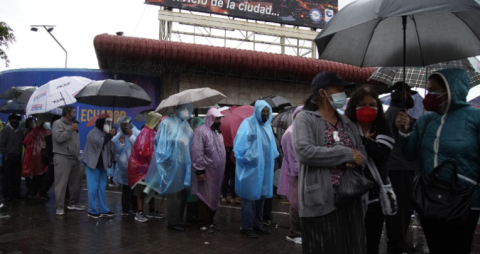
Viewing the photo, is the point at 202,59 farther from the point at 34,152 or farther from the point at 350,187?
the point at 350,187

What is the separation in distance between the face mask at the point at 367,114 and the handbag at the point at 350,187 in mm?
547

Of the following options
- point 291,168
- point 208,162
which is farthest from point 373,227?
point 208,162

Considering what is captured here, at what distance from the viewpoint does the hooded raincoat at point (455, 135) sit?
2.86m

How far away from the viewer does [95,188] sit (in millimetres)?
7031

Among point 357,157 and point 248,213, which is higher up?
point 357,157

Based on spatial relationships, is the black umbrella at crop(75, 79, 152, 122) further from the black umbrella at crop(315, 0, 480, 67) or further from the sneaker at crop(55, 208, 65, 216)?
the black umbrella at crop(315, 0, 480, 67)

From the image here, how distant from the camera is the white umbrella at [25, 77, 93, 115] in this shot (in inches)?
250

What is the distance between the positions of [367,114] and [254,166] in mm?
3028

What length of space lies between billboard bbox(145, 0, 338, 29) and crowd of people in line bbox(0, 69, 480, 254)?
36.1ft

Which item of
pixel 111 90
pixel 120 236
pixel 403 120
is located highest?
pixel 111 90

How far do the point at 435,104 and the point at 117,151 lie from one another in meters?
5.87

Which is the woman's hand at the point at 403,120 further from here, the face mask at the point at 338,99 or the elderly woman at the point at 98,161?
the elderly woman at the point at 98,161

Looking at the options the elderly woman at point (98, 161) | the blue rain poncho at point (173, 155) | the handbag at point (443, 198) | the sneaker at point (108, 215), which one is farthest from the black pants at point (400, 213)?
the sneaker at point (108, 215)

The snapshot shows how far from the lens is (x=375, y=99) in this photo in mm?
3123
